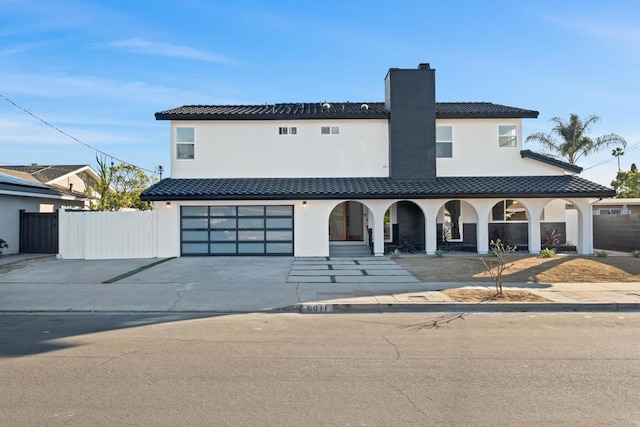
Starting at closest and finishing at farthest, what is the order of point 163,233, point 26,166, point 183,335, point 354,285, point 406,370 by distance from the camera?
point 406,370 < point 183,335 < point 354,285 < point 163,233 < point 26,166

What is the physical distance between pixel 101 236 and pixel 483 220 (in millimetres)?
15920

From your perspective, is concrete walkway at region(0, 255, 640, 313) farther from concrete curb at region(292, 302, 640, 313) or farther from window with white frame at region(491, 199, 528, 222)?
window with white frame at region(491, 199, 528, 222)

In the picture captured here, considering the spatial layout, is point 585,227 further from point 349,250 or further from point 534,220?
point 349,250

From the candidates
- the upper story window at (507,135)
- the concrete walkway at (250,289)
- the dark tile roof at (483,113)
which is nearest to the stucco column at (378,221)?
the concrete walkway at (250,289)

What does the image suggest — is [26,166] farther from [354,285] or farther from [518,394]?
[518,394]

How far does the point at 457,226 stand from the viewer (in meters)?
20.7

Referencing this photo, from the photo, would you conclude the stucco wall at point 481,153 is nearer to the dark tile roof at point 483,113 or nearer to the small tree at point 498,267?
the dark tile roof at point 483,113

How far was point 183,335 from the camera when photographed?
7.49 metres

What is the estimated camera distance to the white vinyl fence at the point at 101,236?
18281 millimetres

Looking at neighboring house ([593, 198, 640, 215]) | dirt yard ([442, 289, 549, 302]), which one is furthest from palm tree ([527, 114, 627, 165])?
dirt yard ([442, 289, 549, 302])

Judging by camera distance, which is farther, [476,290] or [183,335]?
[476,290]

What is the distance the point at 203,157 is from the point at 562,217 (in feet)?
54.5

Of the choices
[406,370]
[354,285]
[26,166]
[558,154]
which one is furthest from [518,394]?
[26,166]

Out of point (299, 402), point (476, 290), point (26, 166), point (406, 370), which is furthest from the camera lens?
point (26, 166)
